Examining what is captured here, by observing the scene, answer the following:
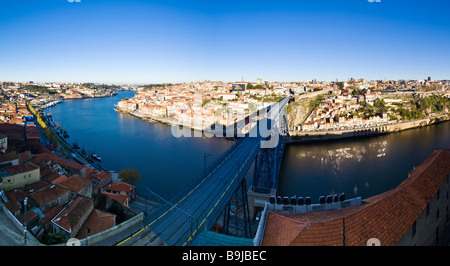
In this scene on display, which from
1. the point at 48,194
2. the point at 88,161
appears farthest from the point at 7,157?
the point at 88,161

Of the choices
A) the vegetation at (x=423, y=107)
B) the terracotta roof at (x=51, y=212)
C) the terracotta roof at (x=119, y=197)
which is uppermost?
the vegetation at (x=423, y=107)

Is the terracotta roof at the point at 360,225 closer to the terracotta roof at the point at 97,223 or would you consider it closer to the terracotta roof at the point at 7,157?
the terracotta roof at the point at 97,223

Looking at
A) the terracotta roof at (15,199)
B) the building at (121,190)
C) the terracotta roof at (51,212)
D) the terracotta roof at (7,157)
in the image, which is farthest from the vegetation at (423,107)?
the terracotta roof at (7,157)

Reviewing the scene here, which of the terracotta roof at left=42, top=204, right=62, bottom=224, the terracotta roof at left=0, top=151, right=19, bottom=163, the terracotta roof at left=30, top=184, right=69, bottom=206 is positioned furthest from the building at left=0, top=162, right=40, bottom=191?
the terracotta roof at left=42, top=204, right=62, bottom=224

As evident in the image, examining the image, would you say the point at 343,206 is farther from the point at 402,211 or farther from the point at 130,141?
the point at 130,141

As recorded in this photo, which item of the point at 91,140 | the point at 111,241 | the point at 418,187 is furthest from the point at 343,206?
the point at 91,140

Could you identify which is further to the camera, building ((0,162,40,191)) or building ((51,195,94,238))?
building ((0,162,40,191))

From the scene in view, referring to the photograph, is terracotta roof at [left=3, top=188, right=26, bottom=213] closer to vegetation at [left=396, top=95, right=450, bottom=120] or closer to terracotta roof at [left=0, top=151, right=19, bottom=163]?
terracotta roof at [left=0, top=151, right=19, bottom=163]

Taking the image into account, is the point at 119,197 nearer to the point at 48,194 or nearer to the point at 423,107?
the point at 48,194
